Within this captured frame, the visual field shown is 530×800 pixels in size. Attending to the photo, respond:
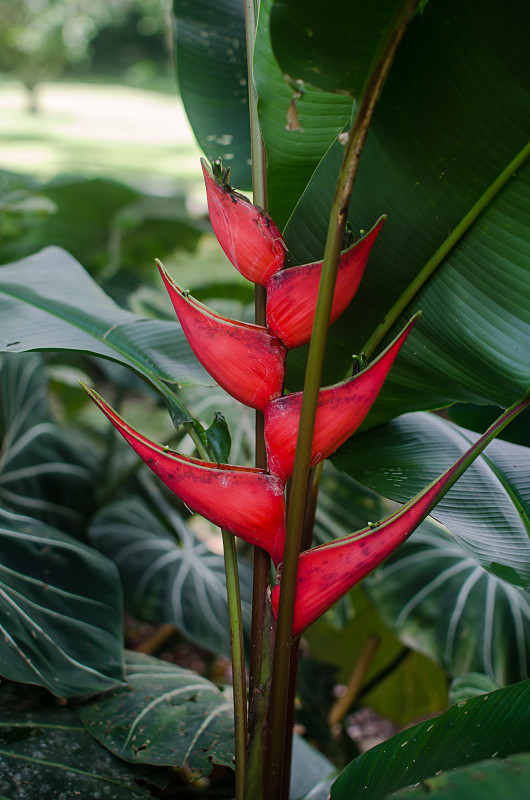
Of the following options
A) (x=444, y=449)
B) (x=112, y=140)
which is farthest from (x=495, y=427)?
(x=112, y=140)

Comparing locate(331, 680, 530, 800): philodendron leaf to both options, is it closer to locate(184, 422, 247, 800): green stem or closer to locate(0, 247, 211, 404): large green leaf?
locate(184, 422, 247, 800): green stem

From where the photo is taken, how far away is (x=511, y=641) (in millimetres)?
940

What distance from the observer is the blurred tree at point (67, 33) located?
7008 mm

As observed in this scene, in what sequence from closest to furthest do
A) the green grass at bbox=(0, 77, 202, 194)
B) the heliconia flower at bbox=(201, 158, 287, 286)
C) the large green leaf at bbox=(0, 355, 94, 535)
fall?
1. the heliconia flower at bbox=(201, 158, 287, 286)
2. the large green leaf at bbox=(0, 355, 94, 535)
3. the green grass at bbox=(0, 77, 202, 194)

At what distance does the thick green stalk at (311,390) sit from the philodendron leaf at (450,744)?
0.08 m

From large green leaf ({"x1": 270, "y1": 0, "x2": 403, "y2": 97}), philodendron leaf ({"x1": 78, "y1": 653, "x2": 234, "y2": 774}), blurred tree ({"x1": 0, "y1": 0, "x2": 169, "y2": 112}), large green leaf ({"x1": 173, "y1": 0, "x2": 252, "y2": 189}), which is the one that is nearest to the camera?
large green leaf ({"x1": 270, "y1": 0, "x2": 403, "y2": 97})

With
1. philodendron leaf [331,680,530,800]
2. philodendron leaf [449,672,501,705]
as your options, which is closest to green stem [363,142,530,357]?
philodendron leaf [331,680,530,800]

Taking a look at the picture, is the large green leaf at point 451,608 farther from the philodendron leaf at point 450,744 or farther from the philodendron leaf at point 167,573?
the philodendron leaf at point 450,744

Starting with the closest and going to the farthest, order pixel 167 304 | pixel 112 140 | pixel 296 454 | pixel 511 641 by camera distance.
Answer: pixel 296 454, pixel 511 641, pixel 167 304, pixel 112 140

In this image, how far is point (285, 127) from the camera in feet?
1.80

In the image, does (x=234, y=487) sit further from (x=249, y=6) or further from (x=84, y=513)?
(x=84, y=513)

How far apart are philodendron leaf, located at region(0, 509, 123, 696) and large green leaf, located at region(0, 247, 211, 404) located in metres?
0.24

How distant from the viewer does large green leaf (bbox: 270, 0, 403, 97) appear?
388 mm

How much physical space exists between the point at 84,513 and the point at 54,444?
14cm
